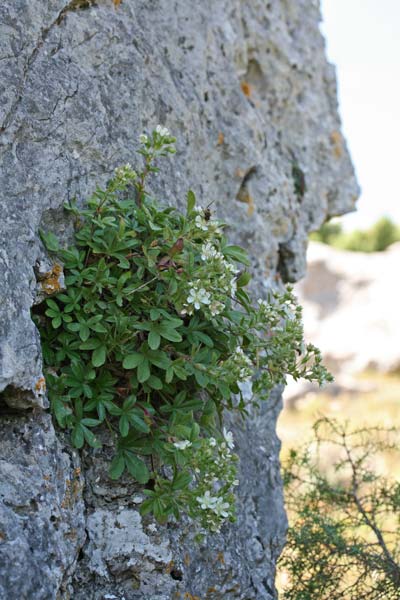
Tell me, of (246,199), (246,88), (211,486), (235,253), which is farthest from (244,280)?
(246,88)

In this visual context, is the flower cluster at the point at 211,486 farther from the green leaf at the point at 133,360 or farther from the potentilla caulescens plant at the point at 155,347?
the green leaf at the point at 133,360

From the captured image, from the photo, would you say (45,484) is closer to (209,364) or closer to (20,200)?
(209,364)

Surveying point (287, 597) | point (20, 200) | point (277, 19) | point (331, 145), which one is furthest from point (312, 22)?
point (287, 597)

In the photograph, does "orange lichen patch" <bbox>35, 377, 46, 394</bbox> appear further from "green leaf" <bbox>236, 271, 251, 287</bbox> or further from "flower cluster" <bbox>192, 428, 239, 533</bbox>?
"green leaf" <bbox>236, 271, 251, 287</bbox>

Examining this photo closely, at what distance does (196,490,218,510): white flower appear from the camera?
2554 mm

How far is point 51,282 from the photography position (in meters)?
2.70

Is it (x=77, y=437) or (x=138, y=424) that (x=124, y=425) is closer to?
(x=138, y=424)

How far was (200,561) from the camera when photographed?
2887mm

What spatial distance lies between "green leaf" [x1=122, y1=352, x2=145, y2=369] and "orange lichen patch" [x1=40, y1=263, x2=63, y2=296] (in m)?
0.36

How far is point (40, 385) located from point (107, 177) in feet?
3.53

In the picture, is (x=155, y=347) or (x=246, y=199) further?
(x=246, y=199)

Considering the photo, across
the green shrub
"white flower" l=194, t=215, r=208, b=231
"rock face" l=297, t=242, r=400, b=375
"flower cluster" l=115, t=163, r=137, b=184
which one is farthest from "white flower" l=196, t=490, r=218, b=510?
"rock face" l=297, t=242, r=400, b=375

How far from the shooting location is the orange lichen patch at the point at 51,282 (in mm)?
2688

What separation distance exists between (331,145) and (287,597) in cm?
314
